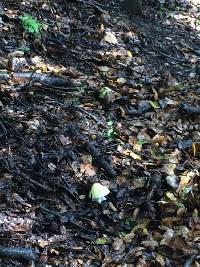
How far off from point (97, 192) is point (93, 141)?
2.43 feet

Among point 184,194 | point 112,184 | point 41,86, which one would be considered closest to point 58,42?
point 41,86

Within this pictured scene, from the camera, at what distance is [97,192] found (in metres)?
3.89

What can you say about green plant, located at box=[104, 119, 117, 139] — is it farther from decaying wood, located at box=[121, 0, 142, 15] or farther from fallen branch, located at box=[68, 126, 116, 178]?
decaying wood, located at box=[121, 0, 142, 15]

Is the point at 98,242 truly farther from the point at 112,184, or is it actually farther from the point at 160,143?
the point at 160,143

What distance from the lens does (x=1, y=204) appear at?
3.53m

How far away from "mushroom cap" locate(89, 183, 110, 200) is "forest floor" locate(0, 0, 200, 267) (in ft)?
0.16

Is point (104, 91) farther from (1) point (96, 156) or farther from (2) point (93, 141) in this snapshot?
(1) point (96, 156)

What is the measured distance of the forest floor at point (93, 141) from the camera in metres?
3.47

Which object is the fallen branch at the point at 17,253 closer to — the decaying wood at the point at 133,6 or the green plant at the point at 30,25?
the green plant at the point at 30,25

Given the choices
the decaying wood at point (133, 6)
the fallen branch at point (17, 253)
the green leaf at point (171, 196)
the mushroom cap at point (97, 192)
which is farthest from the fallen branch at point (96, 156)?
the decaying wood at point (133, 6)

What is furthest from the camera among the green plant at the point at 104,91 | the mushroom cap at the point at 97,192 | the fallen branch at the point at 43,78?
the green plant at the point at 104,91

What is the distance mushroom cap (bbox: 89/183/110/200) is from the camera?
12.7 feet

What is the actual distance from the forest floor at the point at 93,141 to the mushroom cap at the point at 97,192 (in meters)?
0.05

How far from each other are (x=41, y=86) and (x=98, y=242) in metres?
2.11
